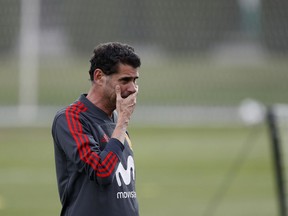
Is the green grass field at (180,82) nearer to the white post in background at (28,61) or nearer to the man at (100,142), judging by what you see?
the white post in background at (28,61)

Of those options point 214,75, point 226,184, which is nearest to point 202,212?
point 226,184

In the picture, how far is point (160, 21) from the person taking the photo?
69.5ft

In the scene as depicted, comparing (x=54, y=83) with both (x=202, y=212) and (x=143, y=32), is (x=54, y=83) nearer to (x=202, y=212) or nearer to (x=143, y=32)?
(x=143, y=32)

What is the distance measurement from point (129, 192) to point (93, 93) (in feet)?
2.09

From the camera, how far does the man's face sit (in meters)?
5.09

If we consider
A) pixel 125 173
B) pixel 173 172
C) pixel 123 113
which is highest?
pixel 123 113

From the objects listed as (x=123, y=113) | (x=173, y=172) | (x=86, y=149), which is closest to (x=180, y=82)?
(x=173, y=172)

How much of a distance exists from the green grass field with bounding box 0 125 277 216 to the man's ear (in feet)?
18.6

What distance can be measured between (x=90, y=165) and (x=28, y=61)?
20000 millimetres

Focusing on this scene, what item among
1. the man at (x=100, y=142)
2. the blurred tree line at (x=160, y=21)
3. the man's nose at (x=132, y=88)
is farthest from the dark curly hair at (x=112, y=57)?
the blurred tree line at (x=160, y=21)

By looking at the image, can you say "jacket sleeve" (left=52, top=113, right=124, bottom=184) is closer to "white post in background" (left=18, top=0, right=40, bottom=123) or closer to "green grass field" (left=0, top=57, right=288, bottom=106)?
"green grass field" (left=0, top=57, right=288, bottom=106)

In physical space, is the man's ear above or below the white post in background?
above

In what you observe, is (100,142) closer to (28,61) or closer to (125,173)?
(125,173)

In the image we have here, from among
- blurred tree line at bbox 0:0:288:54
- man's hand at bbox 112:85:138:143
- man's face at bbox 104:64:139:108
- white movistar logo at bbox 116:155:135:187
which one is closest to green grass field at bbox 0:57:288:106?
blurred tree line at bbox 0:0:288:54
